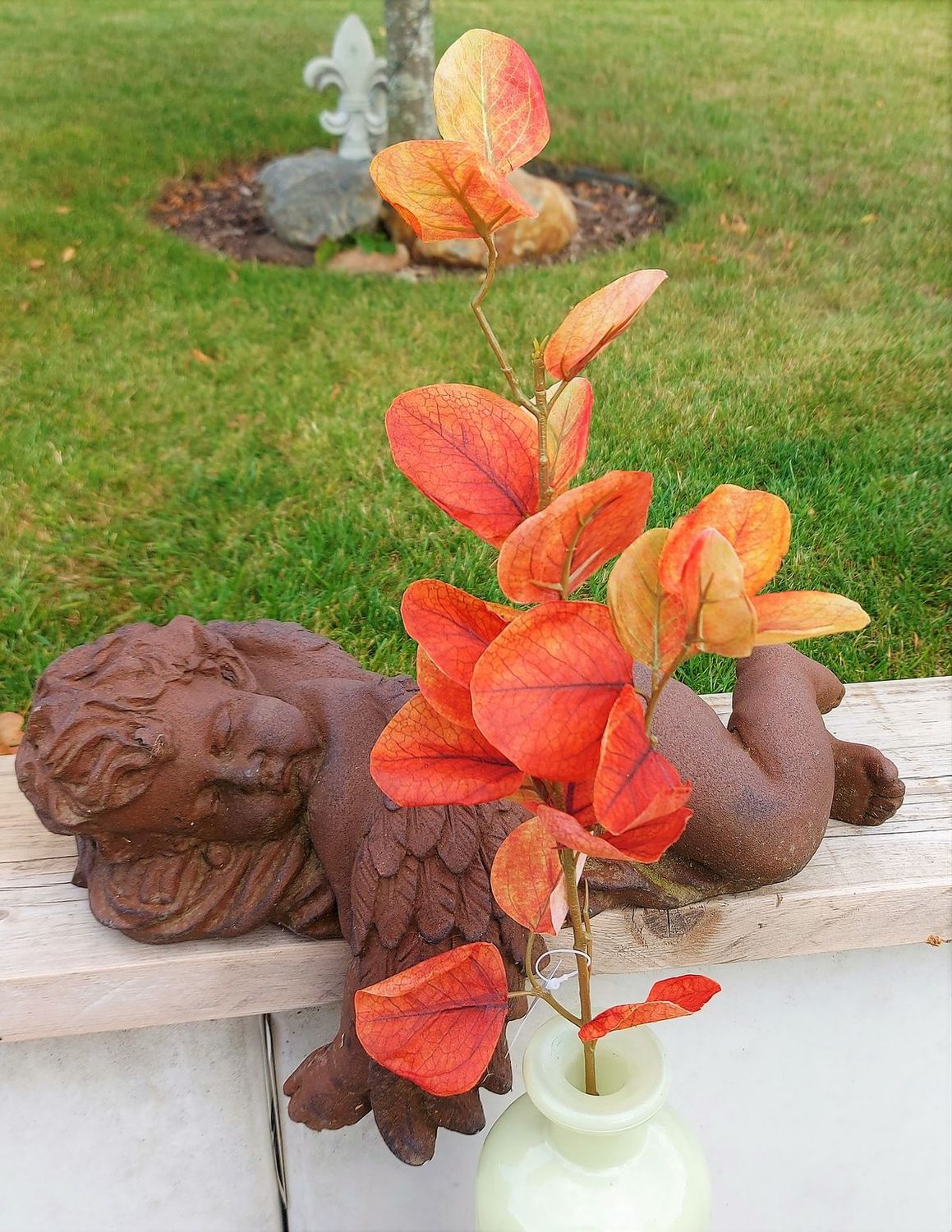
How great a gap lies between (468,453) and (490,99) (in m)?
0.26

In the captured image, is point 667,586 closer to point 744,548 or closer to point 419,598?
point 744,548

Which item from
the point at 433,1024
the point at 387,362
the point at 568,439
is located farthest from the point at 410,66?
the point at 433,1024

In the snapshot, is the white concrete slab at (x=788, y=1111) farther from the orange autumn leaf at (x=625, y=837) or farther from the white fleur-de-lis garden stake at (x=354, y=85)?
the white fleur-de-lis garden stake at (x=354, y=85)

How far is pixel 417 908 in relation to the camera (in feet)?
4.09

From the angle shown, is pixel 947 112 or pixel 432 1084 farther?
pixel 947 112

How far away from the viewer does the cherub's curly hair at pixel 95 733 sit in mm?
1168

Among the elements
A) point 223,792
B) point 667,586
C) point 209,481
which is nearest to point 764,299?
point 209,481

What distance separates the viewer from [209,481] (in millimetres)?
2828

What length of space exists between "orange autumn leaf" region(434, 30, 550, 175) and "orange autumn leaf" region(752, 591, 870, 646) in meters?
0.37

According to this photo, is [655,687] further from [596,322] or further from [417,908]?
[417,908]

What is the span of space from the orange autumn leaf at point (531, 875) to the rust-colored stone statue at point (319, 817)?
0.34m

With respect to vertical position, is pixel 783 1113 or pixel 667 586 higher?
pixel 667 586

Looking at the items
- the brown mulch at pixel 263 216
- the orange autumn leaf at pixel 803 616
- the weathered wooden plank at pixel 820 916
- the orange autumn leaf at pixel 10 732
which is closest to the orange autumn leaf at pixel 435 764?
the orange autumn leaf at pixel 803 616

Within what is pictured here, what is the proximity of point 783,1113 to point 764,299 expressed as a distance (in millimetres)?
2737
